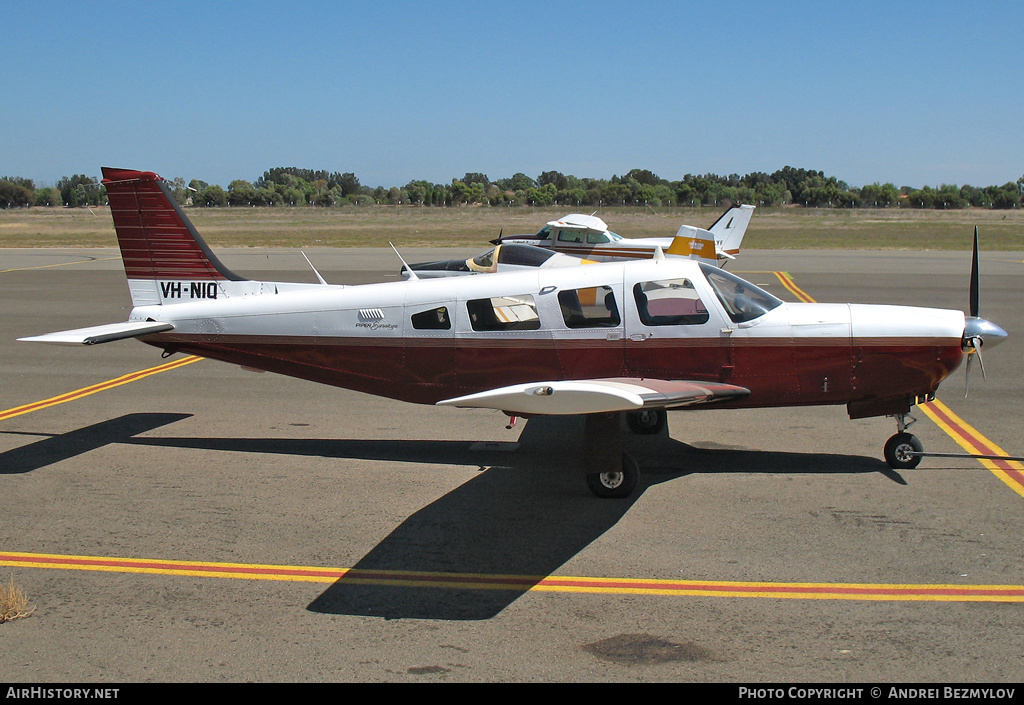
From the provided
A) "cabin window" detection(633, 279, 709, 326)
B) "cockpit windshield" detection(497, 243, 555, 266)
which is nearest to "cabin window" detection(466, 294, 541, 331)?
"cabin window" detection(633, 279, 709, 326)

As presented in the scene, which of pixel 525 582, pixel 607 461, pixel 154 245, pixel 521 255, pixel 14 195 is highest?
pixel 14 195

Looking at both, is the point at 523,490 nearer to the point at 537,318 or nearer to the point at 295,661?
the point at 537,318

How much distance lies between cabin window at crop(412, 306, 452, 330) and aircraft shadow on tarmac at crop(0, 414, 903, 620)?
59.0 inches

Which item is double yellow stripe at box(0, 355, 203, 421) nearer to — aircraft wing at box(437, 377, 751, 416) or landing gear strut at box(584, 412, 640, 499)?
aircraft wing at box(437, 377, 751, 416)

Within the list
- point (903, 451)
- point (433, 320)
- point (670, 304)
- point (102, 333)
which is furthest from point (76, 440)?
point (903, 451)

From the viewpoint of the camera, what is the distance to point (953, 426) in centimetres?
998

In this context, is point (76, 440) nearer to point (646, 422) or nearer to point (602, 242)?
point (646, 422)

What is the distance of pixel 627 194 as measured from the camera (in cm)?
11788

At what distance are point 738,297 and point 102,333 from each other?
667 cm

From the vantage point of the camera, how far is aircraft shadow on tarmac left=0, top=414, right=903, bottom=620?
5.90 meters

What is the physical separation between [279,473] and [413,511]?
75.8 inches

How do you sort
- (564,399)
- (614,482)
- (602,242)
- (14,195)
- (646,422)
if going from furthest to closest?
(14,195)
(602,242)
(646,422)
(614,482)
(564,399)

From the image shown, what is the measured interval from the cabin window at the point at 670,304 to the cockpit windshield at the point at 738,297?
0.82ft
